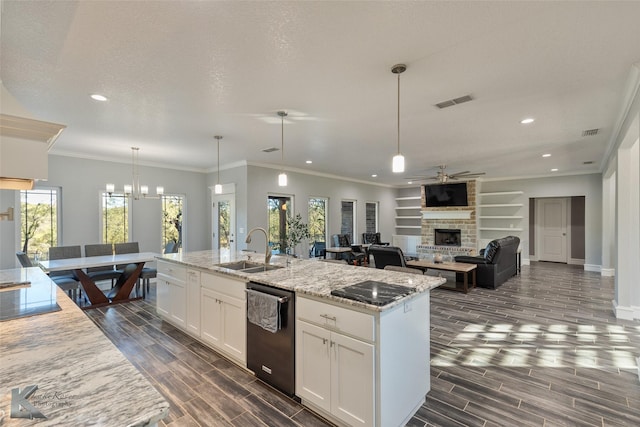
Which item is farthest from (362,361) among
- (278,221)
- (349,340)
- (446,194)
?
(446,194)

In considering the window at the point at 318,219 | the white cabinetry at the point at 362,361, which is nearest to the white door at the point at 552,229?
the window at the point at 318,219

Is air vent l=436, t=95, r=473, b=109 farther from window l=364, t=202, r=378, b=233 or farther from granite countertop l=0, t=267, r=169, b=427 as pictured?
window l=364, t=202, r=378, b=233

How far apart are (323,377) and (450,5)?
2.54m

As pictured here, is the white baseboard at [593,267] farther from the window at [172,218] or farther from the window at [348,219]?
the window at [172,218]

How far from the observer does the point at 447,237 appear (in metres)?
9.14

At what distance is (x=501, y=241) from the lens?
613cm

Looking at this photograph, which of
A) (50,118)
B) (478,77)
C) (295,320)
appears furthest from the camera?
(50,118)

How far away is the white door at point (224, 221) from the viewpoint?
682 centimetres

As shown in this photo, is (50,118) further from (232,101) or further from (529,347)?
(529,347)

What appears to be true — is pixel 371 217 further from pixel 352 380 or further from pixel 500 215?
pixel 352 380

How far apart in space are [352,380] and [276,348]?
76 cm

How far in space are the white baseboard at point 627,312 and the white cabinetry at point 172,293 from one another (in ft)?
19.2

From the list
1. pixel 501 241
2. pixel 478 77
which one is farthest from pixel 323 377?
pixel 501 241

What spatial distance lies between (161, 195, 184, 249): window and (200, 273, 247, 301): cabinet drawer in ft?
14.2
